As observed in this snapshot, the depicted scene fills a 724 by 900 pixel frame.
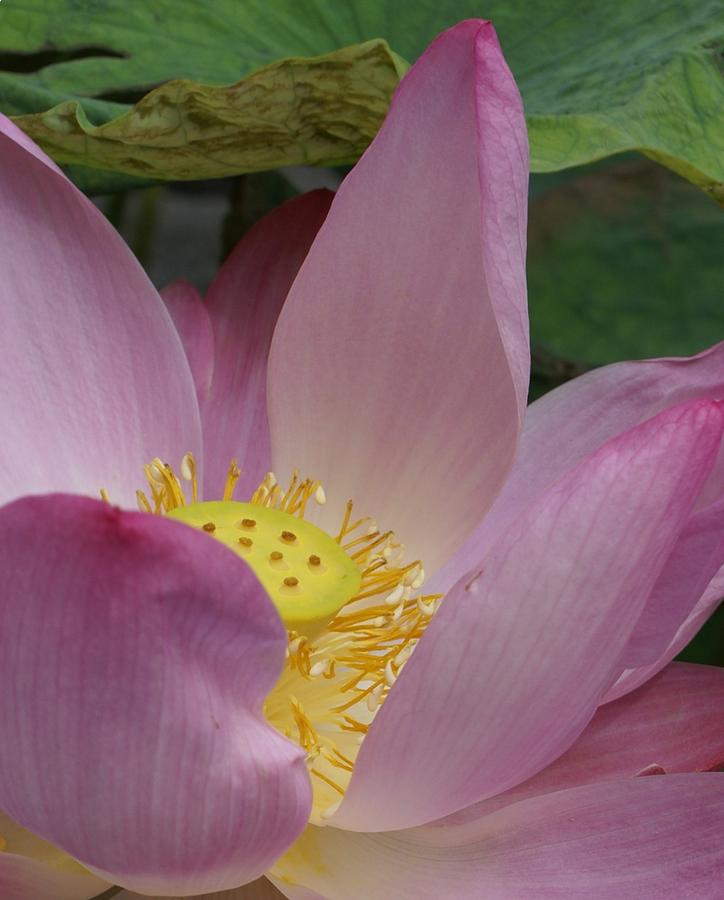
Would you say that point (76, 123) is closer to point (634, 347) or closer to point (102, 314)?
point (102, 314)

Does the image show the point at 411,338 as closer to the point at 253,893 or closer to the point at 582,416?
the point at 582,416

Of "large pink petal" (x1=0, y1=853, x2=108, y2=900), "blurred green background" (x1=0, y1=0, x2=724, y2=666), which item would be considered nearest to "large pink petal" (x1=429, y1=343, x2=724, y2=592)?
"blurred green background" (x1=0, y1=0, x2=724, y2=666)

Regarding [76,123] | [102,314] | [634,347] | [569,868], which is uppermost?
[76,123]

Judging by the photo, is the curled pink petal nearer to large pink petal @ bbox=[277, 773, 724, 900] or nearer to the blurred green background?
large pink petal @ bbox=[277, 773, 724, 900]

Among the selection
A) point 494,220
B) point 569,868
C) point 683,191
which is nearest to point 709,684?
point 569,868

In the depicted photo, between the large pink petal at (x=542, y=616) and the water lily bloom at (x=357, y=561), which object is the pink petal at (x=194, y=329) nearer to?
the water lily bloom at (x=357, y=561)
